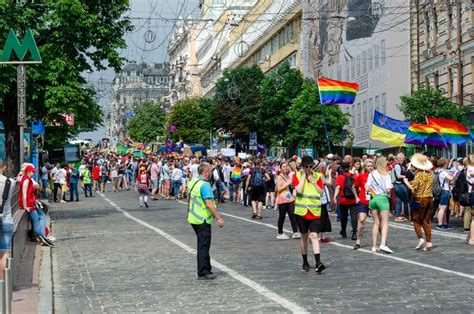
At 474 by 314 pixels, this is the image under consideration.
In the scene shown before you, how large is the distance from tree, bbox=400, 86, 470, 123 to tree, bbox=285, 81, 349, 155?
14.4m

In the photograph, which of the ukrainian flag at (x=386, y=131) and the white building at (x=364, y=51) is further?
the white building at (x=364, y=51)

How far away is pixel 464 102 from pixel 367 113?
59.9 feet

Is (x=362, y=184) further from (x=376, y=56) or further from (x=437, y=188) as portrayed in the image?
(x=376, y=56)

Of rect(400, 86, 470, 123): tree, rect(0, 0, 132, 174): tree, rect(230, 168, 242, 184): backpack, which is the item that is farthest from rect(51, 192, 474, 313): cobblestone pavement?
rect(230, 168, 242, 184): backpack

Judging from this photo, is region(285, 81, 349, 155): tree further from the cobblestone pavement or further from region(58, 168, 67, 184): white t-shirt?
the cobblestone pavement

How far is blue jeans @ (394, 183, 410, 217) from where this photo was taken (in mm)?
27016

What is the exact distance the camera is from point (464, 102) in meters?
42.4

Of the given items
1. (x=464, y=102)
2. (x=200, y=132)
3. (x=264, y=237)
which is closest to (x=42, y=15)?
(x=264, y=237)

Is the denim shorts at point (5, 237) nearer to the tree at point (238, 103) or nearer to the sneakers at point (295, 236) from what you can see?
the sneakers at point (295, 236)

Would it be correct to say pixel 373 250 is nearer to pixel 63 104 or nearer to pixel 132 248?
pixel 132 248

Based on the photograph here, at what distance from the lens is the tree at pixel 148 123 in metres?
151

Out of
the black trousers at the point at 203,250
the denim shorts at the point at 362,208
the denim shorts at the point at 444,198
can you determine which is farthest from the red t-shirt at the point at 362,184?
the black trousers at the point at 203,250

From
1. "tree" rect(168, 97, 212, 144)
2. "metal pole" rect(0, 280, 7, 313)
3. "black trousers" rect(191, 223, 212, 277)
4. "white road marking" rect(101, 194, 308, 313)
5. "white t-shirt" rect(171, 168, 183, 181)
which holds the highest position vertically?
"tree" rect(168, 97, 212, 144)

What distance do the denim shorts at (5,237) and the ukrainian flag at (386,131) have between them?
2335 centimetres
